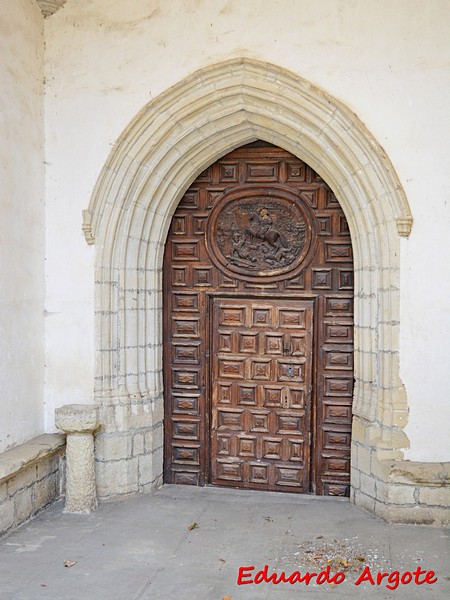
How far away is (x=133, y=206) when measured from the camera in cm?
550

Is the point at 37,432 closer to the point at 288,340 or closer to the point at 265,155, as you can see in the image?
the point at 288,340

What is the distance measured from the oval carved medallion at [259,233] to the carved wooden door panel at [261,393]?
305mm

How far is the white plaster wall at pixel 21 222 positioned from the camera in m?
4.99

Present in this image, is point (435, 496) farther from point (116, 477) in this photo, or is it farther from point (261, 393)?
point (116, 477)

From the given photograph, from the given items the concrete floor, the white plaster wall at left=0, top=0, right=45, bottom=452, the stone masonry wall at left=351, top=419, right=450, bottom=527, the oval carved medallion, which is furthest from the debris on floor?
the white plaster wall at left=0, top=0, right=45, bottom=452

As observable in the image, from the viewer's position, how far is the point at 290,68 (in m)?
5.12

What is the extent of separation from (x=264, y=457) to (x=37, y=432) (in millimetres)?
1851

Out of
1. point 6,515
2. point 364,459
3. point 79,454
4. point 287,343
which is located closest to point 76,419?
point 79,454

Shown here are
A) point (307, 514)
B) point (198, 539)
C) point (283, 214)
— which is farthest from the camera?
point (283, 214)

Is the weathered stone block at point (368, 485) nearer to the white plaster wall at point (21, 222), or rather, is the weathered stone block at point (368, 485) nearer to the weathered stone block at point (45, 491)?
the weathered stone block at point (45, 491)

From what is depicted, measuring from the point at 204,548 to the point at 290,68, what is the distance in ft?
11.3

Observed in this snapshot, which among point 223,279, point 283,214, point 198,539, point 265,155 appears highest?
point 265,155

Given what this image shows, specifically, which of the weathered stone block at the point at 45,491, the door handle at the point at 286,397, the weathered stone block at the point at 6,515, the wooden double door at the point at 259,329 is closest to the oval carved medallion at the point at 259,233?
the wooden double door at the point at 259,329

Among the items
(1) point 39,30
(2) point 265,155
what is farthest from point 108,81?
(2) point 265,155
